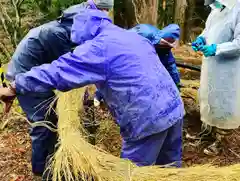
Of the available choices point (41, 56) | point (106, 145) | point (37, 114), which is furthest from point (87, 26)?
point (106, 145)

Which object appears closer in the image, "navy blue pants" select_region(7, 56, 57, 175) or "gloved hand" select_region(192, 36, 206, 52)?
"navy blue pants" select_region(7, 56, 57, 175)

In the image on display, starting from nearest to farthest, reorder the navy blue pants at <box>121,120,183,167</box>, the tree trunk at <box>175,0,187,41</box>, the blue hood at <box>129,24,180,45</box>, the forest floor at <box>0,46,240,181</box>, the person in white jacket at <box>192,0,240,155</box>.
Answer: the navy blue pants at <box>121,120,183,167</box> < the blue hood at <box>129,24,180,45</box> < the person in white jacket at <box>192,0,240,155</box> < the forest floor at <box>0,46,240,181</box> < the tree trunk at <box>175,0,187,41</box>

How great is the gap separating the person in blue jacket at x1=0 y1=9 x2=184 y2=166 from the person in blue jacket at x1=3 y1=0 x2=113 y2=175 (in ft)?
2.35

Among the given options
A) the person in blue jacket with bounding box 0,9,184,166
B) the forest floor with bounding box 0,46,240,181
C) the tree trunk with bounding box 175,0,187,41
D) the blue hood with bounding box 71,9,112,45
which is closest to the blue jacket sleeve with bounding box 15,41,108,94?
the person in blue jacket with bounding box 0,9,184,166

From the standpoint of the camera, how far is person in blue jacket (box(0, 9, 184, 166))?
2.21 meters

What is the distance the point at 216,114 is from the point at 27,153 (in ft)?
5.65

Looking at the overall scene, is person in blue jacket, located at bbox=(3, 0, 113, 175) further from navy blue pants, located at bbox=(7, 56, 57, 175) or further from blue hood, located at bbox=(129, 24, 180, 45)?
blue hood, located at bbox=(129, 24, 180, 45)

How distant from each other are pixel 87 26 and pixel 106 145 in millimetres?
1623

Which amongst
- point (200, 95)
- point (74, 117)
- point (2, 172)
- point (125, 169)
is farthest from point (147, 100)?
point (2, 172)

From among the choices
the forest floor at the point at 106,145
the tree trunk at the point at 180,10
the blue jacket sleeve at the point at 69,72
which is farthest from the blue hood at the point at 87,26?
the tree trunk at the point at 180,10

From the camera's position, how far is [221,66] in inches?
133

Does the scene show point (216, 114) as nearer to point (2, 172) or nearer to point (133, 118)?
point (133, 118)

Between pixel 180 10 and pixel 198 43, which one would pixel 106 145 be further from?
pixel 180 10

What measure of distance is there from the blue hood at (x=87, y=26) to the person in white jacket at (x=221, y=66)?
105cm
